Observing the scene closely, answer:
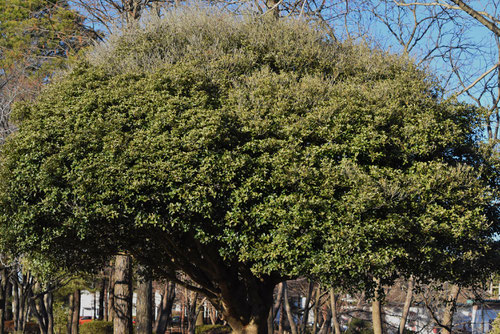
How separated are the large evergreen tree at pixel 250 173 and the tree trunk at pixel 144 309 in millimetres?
3177

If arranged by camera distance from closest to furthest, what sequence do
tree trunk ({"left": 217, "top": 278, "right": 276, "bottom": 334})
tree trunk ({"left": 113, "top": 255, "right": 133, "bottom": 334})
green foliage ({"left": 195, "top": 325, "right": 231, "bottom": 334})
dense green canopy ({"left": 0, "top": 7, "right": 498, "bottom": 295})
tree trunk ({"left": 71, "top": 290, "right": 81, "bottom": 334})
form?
dense green canopy ({"left": 0, "top": 7, "right": 498, "bottom": 295}), tree trunk ({"left": 217, "top": 278, "right": 276, "bottom": 334}), tree trunk ({"left": 113, "top": 255, "right": 133, "bottom": 334}), tree trunk ({"left": 71, "top": 290, "right": 81, "bottom": 334}), green foliage ({"left": 195, "top": 325, "right": 231, "bottom": 334})

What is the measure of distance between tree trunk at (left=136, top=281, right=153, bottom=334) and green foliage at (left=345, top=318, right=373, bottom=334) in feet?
79.9

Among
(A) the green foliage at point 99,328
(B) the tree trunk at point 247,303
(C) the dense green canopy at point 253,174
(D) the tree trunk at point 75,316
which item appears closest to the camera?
(C) the dense green canopy at point 253,174

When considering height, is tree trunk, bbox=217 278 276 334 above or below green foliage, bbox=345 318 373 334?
above

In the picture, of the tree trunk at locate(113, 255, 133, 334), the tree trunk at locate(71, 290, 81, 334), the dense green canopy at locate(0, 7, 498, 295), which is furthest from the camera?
the tree trunk at locate(71, 290, 81, 334)

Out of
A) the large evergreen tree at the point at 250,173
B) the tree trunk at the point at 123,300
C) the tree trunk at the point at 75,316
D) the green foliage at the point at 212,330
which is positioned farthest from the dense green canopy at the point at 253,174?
the green foliage at the point at 212,330

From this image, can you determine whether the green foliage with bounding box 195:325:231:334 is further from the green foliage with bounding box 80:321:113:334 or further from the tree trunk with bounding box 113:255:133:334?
the tree trunk with bounding box 113:255:133:334

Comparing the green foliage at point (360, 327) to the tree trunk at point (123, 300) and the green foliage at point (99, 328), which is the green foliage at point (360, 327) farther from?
the tree trunk at point (123, 300)

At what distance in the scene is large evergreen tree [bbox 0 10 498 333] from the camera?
7117mm

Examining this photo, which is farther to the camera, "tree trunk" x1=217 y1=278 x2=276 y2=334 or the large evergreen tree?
"tree trunk" x1=217 y1=278 x2=276 y2=334

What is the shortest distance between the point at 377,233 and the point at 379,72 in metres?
3.80

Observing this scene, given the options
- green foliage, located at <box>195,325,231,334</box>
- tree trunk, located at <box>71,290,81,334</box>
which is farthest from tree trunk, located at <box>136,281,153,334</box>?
green foliage, located at <box>195,325,231,334</box>

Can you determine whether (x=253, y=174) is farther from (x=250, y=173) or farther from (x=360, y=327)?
(x=360, y=327)

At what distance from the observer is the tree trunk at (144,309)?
12.1 meters
